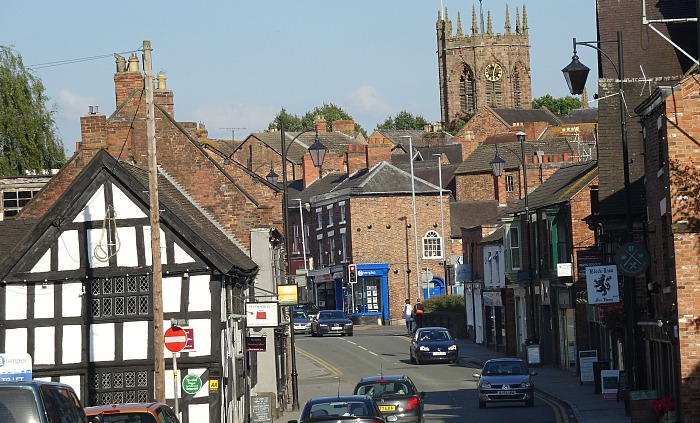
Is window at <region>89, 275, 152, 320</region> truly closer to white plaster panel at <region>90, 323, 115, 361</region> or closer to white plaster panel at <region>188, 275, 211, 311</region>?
white plaster panel at <region>90, 323, 115, 361</region>

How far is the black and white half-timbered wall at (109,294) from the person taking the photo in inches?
1209

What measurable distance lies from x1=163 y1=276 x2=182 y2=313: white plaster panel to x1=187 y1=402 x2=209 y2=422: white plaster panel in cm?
233

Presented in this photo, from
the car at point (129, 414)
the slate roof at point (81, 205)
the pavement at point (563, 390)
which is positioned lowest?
the pavement at point (563, 390)

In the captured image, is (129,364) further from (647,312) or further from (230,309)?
(647,312)

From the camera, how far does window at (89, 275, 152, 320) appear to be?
31094 millimetres

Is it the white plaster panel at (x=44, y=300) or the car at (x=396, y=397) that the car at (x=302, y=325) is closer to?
the car at (x=396, y=397)

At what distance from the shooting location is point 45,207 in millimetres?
36938

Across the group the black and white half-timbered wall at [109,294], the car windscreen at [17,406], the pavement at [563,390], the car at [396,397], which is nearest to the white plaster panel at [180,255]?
the black and white half-timbered wall at [109,294]

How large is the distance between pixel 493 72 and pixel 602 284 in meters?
145

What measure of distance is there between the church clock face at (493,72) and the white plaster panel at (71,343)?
14894 cm

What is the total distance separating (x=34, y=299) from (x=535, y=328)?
2946 cm

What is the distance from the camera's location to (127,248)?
1232 inches

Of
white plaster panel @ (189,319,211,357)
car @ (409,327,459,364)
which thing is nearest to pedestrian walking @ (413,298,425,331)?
car @ (409,327,459,364)

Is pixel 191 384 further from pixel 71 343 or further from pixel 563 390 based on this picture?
pixel 563 390
